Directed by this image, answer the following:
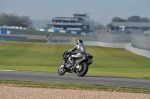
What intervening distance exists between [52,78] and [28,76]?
1.51 meters

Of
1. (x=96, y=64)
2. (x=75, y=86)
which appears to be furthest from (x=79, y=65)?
(x=96, y=64)

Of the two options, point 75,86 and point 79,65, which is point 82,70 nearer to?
point 79,65

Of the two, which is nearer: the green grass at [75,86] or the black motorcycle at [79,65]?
the green grass at [75,86]

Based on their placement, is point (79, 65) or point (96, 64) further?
point (96, 64)

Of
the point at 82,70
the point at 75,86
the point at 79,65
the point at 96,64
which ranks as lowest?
the point at 96,64

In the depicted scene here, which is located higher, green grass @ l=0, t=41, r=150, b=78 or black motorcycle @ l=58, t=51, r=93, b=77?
black motorcycle @ l=58, t=51, r=93, b=77

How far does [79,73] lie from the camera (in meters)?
24.6

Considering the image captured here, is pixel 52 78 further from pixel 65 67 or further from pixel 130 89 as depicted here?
pixel 130 89

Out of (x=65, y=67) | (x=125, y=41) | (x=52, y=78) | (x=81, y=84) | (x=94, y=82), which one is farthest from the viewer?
(x=125, y=41)

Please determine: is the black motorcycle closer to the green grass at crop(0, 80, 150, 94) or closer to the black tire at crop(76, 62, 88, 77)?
the black tire at crop(76, 62, 88, 77)

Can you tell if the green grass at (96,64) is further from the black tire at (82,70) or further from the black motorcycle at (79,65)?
the black tire at (82,70)

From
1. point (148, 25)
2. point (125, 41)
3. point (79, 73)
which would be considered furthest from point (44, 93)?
point (148, 25)

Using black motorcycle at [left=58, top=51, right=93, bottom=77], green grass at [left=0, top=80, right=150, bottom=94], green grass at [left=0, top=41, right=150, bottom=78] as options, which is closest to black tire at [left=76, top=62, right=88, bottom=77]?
black motorcycle at [left=58, top=51, right=93, bottom=77]

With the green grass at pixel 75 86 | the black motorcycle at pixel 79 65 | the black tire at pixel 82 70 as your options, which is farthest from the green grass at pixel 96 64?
the green grass at pixel 75 86
